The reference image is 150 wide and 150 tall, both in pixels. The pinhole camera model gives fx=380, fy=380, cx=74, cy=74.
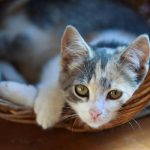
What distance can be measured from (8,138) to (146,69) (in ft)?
1.56

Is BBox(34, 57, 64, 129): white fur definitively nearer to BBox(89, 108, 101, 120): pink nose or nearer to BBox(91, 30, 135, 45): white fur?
BBox(89, 108, 101, 120): pink nose

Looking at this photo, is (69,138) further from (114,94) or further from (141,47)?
(141,47)

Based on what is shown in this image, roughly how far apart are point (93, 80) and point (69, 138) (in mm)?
276

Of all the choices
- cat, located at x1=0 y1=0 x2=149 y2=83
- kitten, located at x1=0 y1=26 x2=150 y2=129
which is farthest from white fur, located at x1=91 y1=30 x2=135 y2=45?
kitten, located at x1=0 y1=26 x2=150 y2=129

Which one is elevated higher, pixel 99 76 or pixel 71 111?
pixel 99 76

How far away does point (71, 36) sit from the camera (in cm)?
97

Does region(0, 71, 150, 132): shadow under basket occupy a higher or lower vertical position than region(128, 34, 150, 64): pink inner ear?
lower

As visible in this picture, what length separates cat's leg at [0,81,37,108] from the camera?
3.58 feet

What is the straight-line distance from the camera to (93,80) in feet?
3.20

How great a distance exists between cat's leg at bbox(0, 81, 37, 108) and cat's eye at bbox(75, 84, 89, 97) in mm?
156

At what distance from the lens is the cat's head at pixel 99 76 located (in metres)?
0.96

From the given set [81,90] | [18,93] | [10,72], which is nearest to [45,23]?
[10,72]

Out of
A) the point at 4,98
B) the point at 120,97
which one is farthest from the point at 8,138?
the point at 120,97

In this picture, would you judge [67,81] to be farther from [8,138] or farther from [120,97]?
[8,138]
